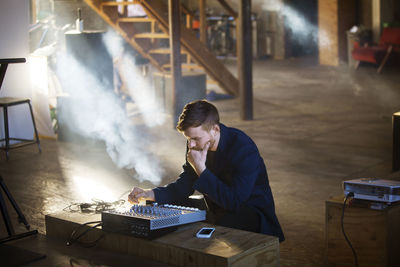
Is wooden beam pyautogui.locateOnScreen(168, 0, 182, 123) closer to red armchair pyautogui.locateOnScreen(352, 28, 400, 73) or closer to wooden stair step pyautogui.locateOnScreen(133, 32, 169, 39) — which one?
wooden stair step pyautogui.locateOnScreen(133, 32, 169, 39)

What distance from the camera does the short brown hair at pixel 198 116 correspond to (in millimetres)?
2867

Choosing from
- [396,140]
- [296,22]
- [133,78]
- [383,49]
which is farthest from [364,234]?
[296,22]

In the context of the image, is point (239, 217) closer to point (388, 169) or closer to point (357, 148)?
point (388, 169)

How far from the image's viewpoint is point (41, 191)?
5.39m

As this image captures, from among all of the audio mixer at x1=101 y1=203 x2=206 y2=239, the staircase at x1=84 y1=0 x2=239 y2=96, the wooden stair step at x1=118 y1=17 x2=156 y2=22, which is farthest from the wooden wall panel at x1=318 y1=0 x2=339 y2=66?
the audio mixer at x1=101 y1=203 x2=206 y2=239

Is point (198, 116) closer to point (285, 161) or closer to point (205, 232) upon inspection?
point (205, 232)

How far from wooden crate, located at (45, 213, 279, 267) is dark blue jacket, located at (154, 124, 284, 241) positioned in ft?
0.61

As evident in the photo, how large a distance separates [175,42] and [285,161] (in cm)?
258

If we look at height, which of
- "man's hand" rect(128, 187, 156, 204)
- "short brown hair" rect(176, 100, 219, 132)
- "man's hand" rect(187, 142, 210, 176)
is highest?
"short brown hair" rect(176, 100, 219, 132)

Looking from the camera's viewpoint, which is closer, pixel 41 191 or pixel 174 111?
pixel 41 191

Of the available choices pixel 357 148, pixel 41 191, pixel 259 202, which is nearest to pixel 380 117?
pixel 357 148

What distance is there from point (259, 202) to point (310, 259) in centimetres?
83

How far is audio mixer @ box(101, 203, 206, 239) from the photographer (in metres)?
2.59

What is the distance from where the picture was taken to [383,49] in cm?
1280
